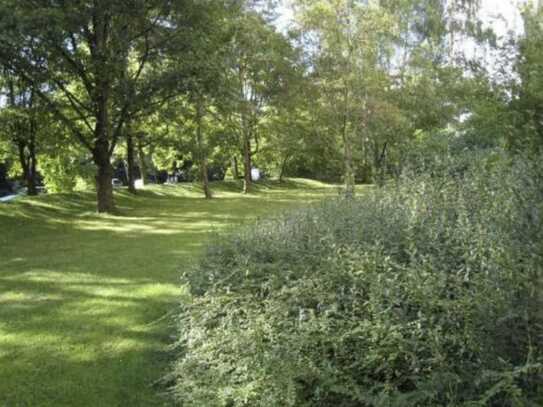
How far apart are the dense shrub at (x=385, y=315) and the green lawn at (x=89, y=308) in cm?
59

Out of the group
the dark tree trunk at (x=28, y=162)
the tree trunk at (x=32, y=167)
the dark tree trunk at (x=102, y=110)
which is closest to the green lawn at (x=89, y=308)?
the dark tree trunk at (x=102, y=110)

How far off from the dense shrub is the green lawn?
592 millimetres

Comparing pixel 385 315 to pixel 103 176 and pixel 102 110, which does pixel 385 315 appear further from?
pixel 103 176

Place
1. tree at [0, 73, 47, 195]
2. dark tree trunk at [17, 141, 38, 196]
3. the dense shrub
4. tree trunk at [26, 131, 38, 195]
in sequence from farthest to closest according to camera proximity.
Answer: dark tree trunk at [17, 141, 38, 196]
tree trunk at [26, 131, 38, 195]
tree at [0, 73, 47, 195]
the dense shrub

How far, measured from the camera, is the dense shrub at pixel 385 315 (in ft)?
6.45

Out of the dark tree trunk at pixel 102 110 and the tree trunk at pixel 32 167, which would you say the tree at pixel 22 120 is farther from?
the dark tree trunk at pixel 102 110

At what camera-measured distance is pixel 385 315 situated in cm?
221

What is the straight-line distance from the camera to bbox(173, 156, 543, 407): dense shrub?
1.97 metres

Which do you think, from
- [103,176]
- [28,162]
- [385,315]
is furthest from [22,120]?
[385,315]

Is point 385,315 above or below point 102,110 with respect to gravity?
below

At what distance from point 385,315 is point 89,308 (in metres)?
3.80

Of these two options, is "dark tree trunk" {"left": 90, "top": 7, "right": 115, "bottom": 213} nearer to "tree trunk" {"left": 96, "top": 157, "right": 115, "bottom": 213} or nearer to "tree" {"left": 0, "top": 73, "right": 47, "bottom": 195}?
"tree trunk" {"left": 96, "top": 157, "right": 115, "bottom": 213}

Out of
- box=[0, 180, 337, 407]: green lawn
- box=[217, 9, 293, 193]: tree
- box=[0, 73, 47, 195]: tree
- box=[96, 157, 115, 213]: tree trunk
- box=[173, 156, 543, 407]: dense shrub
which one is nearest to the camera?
box=[173, 156, 543, 407]: dense shrub

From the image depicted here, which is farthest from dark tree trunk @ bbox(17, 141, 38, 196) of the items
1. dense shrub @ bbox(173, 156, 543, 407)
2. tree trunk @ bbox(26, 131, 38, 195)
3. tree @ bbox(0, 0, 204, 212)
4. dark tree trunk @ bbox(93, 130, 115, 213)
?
dense shrub @ bbox(173, 156, 543, 407)
